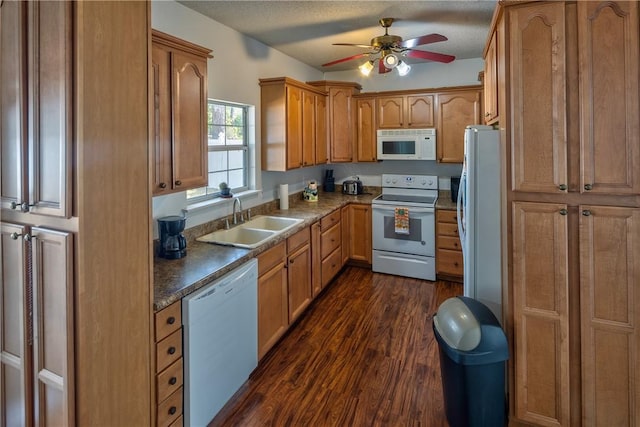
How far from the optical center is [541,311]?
1894 millimetres

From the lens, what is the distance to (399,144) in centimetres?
477

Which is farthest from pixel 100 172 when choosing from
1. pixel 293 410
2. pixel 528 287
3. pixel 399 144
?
pixel 399 144

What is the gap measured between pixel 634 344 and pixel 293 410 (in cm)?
182

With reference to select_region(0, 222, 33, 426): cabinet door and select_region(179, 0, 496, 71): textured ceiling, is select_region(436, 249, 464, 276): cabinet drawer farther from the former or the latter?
select_region(0, 222, 33, 426): cabinet door

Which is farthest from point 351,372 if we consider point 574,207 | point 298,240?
point 574,207

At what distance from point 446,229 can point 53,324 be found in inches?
150

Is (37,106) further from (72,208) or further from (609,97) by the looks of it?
(609,97)

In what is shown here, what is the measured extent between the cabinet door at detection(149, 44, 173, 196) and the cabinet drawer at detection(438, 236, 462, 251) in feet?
10.4

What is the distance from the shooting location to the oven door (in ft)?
14.2

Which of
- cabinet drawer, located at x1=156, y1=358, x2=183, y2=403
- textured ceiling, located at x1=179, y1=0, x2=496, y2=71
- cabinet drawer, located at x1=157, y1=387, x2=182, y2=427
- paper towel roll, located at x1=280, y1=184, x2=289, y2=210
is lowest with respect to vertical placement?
cabinet drawer, located at x1=157, y1=387, x2=182, y2=427

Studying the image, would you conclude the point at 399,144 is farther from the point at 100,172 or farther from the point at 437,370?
the point at 100,172

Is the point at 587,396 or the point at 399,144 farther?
the point at 399,144

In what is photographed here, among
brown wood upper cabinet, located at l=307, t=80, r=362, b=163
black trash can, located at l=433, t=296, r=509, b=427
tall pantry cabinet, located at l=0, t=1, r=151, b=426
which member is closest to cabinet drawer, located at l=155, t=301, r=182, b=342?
tall pantry cabinet, located at l=0, t=1, r=151, b=426

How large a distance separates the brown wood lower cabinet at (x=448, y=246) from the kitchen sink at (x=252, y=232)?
1803mm
